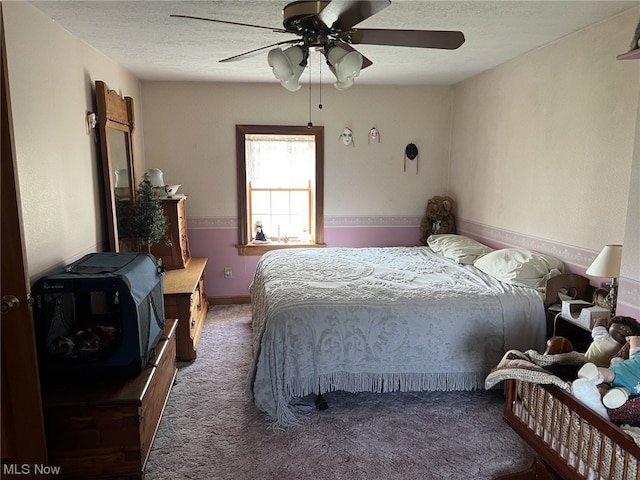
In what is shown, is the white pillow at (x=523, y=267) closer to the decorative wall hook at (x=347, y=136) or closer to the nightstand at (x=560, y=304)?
the nightstand at (x=560, y=304)

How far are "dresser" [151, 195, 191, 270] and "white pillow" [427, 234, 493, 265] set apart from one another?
2434 millimetres

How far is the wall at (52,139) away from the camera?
7.18 feet

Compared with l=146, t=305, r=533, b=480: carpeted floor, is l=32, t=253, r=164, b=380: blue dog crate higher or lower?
higher

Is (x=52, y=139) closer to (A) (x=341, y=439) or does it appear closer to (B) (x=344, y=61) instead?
(B) (x=344, y=61)

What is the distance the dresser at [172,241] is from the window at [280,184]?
85cm

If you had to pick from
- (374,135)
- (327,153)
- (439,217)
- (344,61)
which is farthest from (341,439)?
(374,135)

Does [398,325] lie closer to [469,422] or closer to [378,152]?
[469,422]

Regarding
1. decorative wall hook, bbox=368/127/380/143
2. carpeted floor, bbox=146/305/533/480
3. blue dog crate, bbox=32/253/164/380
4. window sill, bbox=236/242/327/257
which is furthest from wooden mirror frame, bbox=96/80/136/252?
decorative wall hook, bbox=368/127/380/143

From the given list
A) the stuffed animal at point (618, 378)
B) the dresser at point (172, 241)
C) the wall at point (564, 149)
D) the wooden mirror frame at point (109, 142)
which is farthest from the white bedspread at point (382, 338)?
the dresser at point (172, 241)

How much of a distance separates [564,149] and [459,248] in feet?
3.88

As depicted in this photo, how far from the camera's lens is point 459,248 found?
3.90 metres

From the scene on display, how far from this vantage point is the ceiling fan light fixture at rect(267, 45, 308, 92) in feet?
6.97

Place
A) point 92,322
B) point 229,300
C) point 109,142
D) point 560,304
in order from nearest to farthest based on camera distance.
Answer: point 92,322 < point 560,304 < point 109,142 < point 229,300

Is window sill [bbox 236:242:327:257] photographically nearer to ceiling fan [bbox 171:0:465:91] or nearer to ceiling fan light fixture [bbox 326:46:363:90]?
ceiling fan [bbox 171:0:465:91]
